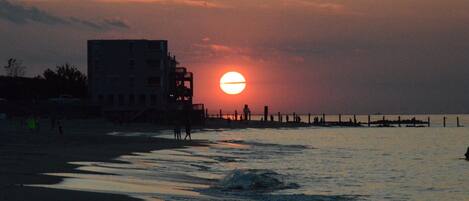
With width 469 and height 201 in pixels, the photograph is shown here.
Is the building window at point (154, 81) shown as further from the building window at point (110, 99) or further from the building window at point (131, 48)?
the building window at point (110, 99)

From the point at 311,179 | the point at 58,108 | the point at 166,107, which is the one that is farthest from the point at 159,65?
the point at 311,179

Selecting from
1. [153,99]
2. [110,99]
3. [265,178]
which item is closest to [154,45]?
[153,99]

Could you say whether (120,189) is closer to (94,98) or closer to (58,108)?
(58,108)

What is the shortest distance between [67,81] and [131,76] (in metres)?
23.4

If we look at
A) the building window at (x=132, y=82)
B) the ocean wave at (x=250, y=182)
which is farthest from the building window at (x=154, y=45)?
the ocean wave at (x=250, y=182)

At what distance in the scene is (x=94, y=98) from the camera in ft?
341

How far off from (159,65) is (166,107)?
8.50m

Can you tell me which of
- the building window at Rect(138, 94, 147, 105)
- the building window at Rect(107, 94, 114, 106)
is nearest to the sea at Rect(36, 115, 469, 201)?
the building window at Rect(138, 94, 147, 105)

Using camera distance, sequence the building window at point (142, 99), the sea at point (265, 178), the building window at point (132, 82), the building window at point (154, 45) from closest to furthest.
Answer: the sea at point (265, 178), the building window at point (142, 99), the building window at point (132, 82), the building window at point (154, 45)

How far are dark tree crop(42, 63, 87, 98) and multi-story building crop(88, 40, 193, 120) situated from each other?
1581cm

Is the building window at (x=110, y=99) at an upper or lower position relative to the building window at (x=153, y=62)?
lower

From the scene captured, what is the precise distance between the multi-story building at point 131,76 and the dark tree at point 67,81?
1581 cm

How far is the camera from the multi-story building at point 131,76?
341 ft

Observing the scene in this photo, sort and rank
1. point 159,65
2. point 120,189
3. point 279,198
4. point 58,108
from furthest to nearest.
→ point 159,65, point 58,108, point 279,198, point 120,189
